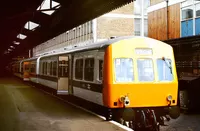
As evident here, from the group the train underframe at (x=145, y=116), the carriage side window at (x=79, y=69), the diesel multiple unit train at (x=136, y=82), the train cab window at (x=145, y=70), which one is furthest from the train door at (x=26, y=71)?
the train cab window at (x=145, y=70)

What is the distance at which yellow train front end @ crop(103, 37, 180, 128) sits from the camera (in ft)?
36.5

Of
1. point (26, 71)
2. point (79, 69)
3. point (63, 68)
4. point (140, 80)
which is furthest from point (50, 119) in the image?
point (26, 71)

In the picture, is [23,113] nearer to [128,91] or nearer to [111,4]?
[128,91]

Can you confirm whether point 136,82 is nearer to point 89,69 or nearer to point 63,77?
point 89,69

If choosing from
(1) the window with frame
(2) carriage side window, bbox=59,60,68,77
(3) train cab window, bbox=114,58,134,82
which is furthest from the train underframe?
(1) the window with frame

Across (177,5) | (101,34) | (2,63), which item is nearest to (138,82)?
Answer: (177,5)

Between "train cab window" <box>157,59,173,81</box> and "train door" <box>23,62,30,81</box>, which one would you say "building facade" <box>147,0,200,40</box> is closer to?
"train cab window" <box>157,59,173,81</box>

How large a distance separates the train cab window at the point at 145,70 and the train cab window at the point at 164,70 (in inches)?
12.2

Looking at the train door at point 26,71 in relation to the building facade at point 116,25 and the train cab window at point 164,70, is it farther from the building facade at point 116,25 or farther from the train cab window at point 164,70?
the train cab window at point 164,70

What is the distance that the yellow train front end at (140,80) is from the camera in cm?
1112

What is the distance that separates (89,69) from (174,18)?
1343 cm

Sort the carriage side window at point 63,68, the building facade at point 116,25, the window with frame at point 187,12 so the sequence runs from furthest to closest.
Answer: the building facade at point 116,25, the window with frame at point 187,12, the carriage side window at point 63,68

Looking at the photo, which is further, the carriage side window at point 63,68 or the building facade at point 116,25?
the building facade at point 116,25

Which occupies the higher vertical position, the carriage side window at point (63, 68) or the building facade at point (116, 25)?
the building facade at point (116, 25)
